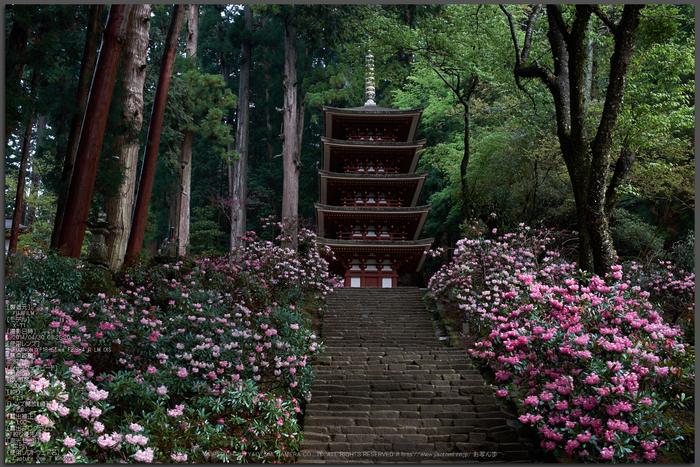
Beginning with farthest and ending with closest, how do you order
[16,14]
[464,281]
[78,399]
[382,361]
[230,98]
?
[230,98], [464,281], [382,361], [16,14], [78,399]

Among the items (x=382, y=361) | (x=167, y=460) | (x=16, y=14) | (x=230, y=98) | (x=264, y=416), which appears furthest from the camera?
(x=230, y=98)

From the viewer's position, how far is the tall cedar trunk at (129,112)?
718 centimetres

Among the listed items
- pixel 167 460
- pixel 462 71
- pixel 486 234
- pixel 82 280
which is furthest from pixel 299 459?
pixel 462 71

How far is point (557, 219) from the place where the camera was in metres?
13.1

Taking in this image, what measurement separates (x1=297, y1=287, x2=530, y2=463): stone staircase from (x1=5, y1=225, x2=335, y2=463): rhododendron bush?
511 mm

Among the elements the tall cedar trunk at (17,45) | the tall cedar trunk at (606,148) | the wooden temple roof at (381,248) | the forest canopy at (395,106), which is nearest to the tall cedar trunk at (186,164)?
the forest canopy at (395,106)

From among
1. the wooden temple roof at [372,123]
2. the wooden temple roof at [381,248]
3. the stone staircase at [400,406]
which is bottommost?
the stone staircase at [400,406]

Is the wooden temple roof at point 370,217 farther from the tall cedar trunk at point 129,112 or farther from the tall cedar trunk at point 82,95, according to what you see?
the tall cedar trunk at point 82,95

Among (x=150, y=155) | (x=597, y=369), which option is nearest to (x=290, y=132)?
(x=150, y=155)

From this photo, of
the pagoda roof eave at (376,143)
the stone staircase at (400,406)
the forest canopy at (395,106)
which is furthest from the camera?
the pagoda roof eave at (376,143)

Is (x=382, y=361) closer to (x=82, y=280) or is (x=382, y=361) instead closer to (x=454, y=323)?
(x=454, y=323)

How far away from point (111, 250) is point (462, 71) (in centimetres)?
1030

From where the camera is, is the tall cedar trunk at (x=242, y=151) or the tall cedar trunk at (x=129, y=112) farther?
the tall cedar trunk at (x=242, y=151)

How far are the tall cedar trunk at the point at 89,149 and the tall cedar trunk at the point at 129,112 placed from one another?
178 centimetres
